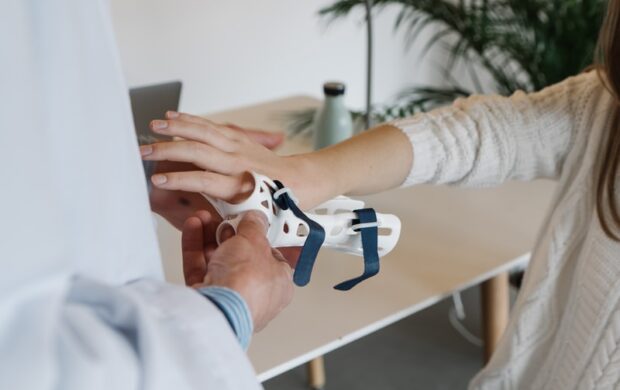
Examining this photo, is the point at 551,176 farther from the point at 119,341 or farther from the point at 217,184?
the point at 119,341

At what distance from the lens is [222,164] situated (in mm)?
774

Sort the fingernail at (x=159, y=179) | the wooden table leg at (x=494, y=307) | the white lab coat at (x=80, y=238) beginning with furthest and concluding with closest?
the wooden table leg at (x=494, y=307)
the fingernail at (x=159, y=179)
the white lab coat at (x=80, y=238)

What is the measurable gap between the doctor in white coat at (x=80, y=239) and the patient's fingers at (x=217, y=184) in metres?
0.24

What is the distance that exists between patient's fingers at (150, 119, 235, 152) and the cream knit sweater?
26 centimetres

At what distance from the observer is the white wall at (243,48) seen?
2.30 metres

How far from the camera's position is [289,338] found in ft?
3.10

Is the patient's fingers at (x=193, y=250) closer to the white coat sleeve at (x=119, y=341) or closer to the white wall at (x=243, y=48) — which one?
the white coat sleeve at (x=119, y=341)

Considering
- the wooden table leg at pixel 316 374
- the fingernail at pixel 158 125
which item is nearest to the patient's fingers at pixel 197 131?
the fingernail at pixel 158 125

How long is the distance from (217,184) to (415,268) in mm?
448

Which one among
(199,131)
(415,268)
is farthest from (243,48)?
(199,131)

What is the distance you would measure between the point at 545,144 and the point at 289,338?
404mm

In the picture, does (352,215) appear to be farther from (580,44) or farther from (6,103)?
(580,44)

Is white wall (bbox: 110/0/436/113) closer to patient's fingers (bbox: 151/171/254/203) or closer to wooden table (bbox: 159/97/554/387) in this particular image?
wooden table (bbox: 159/97/554/387)

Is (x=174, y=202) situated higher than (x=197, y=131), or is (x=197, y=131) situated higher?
(x=197, y=131)
